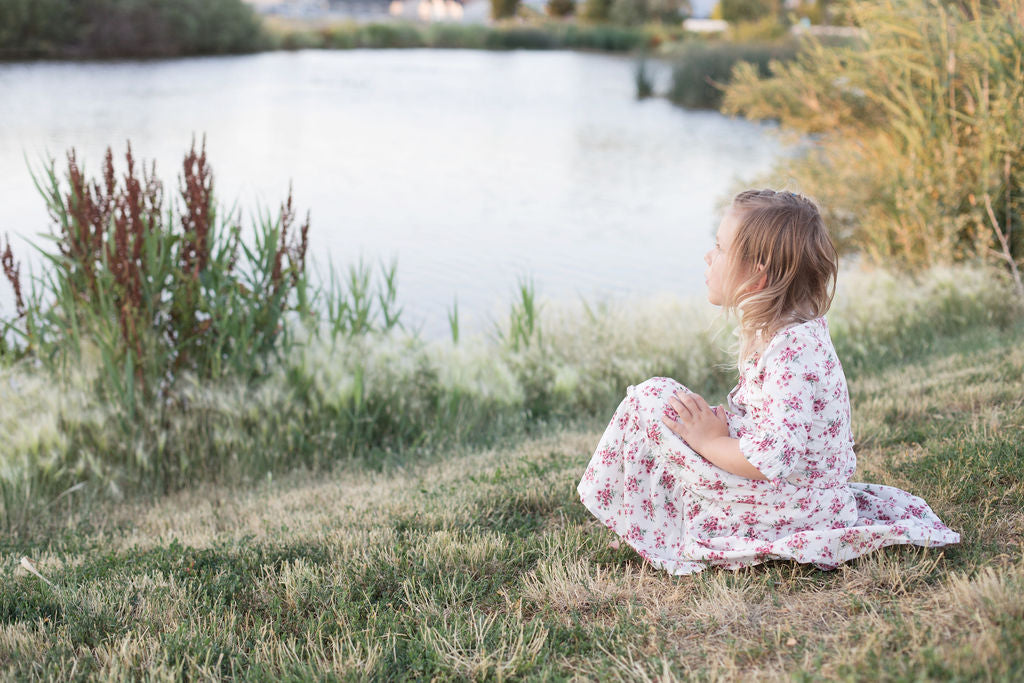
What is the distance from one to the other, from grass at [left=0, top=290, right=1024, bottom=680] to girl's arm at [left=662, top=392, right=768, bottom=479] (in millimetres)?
342

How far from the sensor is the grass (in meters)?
2.17

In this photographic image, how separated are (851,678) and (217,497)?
3295mm

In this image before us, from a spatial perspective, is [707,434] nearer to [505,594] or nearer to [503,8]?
[505,594]

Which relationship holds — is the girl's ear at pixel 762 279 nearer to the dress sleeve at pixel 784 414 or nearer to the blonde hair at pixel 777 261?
the blonde hair at pixel 777 261

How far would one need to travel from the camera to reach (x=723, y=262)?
261 cm

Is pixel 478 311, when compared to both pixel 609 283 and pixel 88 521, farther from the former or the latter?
pixel 88 521

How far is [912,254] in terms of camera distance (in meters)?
7.61

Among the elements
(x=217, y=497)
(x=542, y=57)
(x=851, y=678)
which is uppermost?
(x=542, y=57)

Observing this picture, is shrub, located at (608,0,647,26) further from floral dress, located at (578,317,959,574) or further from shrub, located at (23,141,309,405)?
floral dress, located at (578,317,959,574)

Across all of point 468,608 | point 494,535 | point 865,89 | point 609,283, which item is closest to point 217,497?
point 494,535

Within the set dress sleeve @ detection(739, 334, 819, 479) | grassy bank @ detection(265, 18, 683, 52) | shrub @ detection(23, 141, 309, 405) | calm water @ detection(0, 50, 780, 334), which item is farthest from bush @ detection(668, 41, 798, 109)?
dress sleeve @ detection(739, 334, 819, 479)

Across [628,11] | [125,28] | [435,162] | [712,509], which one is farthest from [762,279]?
[628,11]

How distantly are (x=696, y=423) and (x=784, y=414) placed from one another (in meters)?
0.25

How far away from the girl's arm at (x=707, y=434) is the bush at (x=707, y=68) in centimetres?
2158
